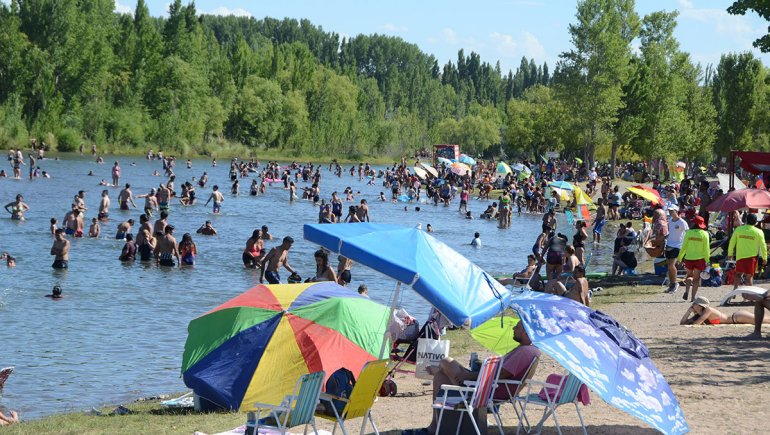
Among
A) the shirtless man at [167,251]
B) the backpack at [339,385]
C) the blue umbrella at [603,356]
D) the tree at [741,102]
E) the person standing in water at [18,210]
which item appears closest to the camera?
the blue umbrella at [603,356]

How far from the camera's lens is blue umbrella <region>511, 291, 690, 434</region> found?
23.1 ft

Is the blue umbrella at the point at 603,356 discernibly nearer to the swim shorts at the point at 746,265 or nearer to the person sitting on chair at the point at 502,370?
the person sitting on chair at the point at 502,370

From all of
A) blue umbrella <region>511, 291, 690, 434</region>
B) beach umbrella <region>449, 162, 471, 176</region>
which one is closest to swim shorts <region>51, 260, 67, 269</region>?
blue umbrella <region>511, 291, 690, 434</region>

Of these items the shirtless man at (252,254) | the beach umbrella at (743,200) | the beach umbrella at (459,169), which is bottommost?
the shirtless man at (252,254)

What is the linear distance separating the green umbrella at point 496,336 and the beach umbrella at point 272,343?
96cm

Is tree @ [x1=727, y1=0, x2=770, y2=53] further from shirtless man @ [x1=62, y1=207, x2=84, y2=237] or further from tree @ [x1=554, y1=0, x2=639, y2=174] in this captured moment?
tree @ [x1=554, y1=0, x2=639, y2=174]

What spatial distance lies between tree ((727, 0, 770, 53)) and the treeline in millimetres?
21096

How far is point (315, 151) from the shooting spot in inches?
4026

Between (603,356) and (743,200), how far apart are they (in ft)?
40.9

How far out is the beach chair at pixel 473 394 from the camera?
295 inches

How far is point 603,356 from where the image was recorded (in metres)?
7.25

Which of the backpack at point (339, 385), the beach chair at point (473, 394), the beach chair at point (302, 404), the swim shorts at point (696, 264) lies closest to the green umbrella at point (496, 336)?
the beach chair at point (473, 394)

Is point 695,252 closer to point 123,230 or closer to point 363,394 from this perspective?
point 363,394

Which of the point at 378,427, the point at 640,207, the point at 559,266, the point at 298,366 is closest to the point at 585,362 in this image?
the point at 378,427
